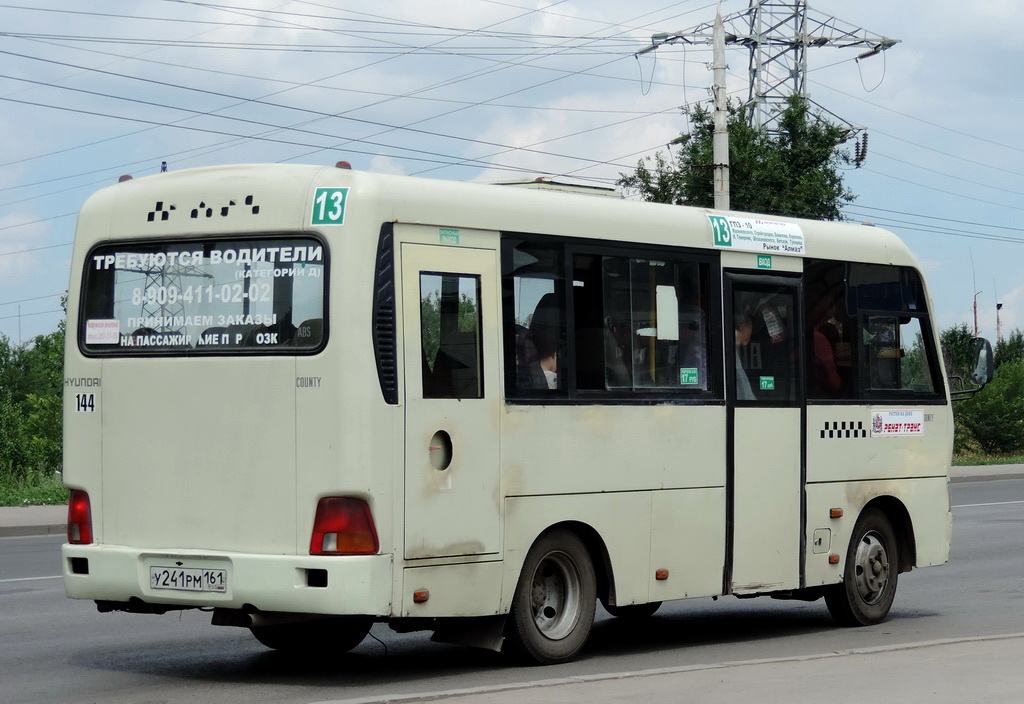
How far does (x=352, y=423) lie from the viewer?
28.1 feet

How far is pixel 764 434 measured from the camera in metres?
11.3

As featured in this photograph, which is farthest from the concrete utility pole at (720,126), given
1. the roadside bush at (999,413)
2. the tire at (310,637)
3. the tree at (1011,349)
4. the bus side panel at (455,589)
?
the tree at (1011,349)

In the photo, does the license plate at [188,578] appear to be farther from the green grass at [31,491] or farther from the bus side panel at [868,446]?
the green grass at [31,491]

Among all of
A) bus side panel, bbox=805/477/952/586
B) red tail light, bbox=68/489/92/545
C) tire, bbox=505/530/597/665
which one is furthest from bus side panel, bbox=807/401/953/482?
red tail light, bbox=68/489/92/545

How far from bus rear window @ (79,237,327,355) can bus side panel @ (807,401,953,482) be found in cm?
455

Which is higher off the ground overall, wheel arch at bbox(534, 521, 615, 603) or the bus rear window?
the bus rear window

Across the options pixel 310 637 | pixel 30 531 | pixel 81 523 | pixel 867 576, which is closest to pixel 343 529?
pixel 81 523

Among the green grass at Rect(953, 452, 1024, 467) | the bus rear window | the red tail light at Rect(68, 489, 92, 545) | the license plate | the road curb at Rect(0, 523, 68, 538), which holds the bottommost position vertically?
the green grass at Rect(953, 452, 1024, 467)

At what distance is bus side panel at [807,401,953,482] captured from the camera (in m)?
11.8

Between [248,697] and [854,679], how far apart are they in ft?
10.9

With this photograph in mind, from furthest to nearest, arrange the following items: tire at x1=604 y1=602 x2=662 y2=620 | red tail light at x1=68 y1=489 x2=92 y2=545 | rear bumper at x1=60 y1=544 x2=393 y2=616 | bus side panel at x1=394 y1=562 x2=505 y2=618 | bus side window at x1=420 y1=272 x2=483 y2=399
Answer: tire at x1=604 y1=602 x2=662 y2=620
red tail light at x1=68 y1=489 x2=92 y2=545
bus side window at x1=420 y1=272 x2=483 y2=399
bus side panel at x1=394 y1=562 x2=505 y2=618
rear bumper at x1=60 y1=544 x2=393 y2=616

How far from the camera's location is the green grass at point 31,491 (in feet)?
85.5

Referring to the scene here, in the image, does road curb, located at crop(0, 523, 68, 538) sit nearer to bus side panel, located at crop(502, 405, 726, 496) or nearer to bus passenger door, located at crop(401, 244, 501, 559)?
bus side panel, located at crop(502, 405, 726, 496)

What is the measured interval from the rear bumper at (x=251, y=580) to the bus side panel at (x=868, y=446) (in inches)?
173
